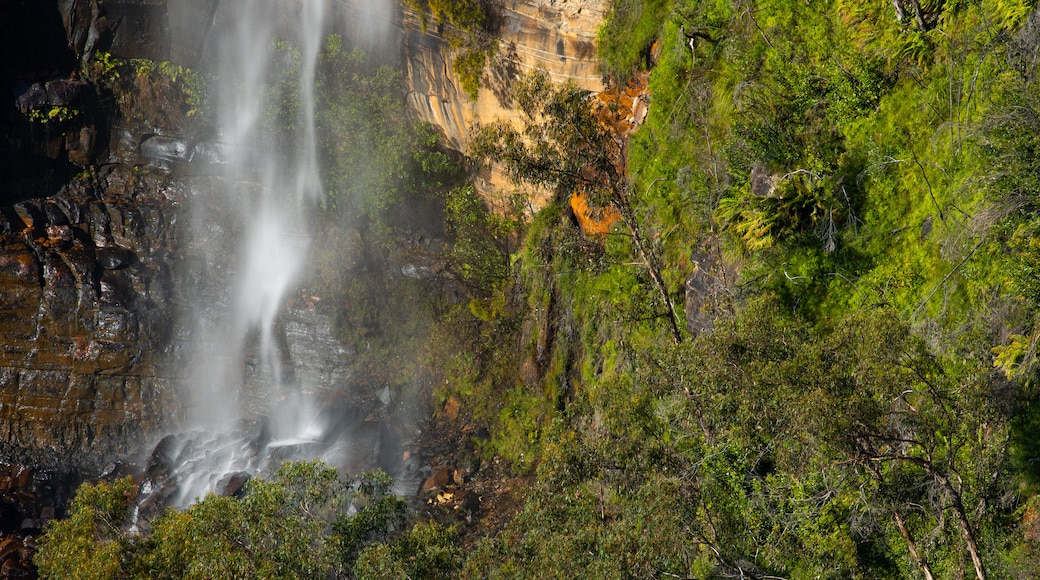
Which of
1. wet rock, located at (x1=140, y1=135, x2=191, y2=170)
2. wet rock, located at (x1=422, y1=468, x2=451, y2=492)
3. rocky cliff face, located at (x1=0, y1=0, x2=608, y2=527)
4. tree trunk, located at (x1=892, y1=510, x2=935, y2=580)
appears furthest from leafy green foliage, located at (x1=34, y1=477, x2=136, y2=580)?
wet rock, located at (x1=140, y1=135, x2=191, y2=170)

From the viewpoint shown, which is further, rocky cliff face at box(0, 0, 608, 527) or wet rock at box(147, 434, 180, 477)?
rocky cliff face at box(0, 0, 608, 527)

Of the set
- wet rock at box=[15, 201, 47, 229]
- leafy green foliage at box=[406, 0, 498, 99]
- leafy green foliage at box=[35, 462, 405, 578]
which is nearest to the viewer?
leafy green foliage at box=[35, 462, 405, 578]

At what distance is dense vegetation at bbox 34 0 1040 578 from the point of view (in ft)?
30.6

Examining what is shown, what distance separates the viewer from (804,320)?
1364cm

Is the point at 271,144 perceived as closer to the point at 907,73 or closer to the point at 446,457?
the point at 446,457

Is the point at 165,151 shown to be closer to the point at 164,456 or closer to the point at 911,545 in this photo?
the point at 164,456

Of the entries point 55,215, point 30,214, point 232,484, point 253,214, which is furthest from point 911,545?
point 30,214

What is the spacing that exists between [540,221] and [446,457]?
7915 mm

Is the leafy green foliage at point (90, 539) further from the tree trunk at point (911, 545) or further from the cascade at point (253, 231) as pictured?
the cascade at point (253, 231)

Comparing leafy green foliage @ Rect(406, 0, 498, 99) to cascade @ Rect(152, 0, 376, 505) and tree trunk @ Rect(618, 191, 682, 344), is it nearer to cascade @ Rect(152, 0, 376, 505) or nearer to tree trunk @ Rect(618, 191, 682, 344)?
cascade @ Rect(152, 0, 376, 505)

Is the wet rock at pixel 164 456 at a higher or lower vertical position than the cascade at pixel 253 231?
lower

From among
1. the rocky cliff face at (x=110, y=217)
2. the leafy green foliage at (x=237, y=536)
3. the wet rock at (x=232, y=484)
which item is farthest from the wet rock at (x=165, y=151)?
the leafy green foliage at (x=237, y=536)

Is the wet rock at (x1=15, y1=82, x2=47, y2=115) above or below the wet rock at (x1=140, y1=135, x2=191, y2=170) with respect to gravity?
above

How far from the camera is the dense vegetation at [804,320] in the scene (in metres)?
9.34
